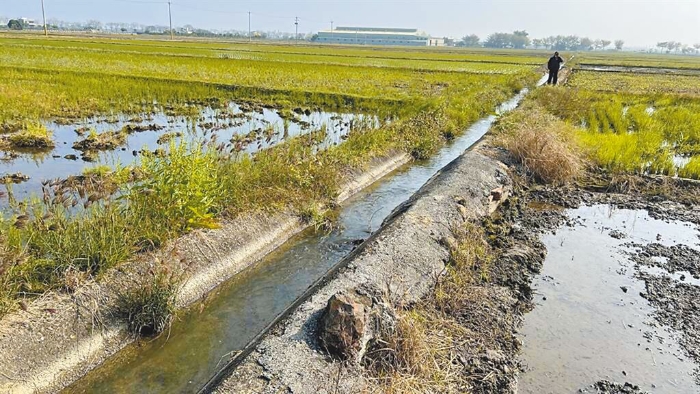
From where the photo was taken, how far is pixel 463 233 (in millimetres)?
6414

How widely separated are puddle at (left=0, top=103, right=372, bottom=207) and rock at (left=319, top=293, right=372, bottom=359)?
3.55m

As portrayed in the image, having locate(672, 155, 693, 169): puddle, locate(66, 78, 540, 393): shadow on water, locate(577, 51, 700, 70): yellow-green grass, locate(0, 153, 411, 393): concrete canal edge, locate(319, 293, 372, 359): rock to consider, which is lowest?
locate(66, 78, 540, 393): shadow on water

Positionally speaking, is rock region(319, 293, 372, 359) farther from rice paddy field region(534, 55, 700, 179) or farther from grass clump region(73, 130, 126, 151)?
grass clump region(73, 130, 126, 151)

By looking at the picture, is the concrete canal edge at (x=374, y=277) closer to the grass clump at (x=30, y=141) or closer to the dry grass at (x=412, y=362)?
the dry grass at (x=412, y=362)

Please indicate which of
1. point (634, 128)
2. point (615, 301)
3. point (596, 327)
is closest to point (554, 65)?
point (634, 128)

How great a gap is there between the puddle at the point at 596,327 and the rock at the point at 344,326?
5.35ft

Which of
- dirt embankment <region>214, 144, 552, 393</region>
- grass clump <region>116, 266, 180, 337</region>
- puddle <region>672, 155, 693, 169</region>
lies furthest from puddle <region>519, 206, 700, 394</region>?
puddle <region>672, 155, 693, 169</region>

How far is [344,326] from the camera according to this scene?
3.59m

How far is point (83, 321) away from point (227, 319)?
4.43 ft

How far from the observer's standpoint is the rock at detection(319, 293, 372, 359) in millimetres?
3574

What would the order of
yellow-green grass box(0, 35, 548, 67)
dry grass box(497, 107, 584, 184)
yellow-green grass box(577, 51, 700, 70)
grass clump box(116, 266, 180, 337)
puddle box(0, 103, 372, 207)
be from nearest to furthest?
grass clump box(116, 266, 180, 337), puddle box(0, 103, 372, 207), dry grass box(497, 107, 584, 184), yellow-green grass box(0, 35, 548, 67), yellow-green grass box(577, 51, 700, 70)

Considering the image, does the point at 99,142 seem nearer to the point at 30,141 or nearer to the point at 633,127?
the point at 30,141

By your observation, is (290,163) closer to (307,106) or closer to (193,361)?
(193,361)

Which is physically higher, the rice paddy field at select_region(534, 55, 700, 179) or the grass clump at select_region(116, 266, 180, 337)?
the rice paddy field at select_region(534, 55, 700, 179)
